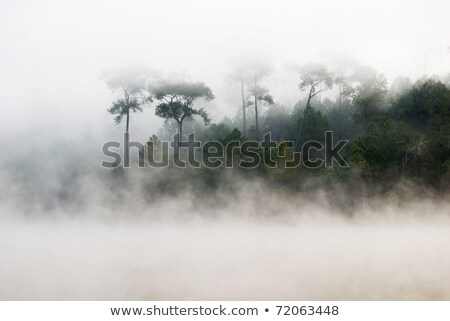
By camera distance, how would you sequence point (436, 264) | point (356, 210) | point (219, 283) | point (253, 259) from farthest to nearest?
point (356, 210), point (253, 259), point (436, 264), point (219, 283)

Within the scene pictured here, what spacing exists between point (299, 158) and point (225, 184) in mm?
1803

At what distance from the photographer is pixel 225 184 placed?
13305 millimetres

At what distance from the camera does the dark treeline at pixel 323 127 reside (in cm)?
1282

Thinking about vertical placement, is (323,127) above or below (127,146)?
above

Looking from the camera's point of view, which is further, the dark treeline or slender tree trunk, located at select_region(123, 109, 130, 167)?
slender tree trunk, located at select_region(123, 109, 130, 167)

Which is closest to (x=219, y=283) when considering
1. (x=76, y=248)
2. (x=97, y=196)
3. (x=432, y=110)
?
(x=76, y=248)

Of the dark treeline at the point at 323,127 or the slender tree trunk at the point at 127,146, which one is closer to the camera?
the dark treeline at the point at 323,127

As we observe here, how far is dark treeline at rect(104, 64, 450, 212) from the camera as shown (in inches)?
505

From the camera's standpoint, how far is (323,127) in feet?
43.7

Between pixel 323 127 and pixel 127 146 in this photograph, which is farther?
pixel 127 146
